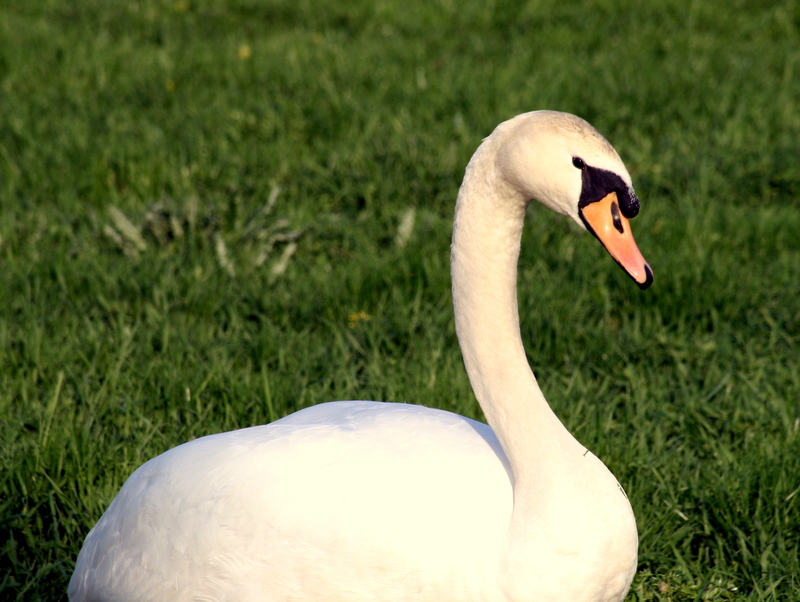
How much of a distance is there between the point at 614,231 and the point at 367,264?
7.46ft

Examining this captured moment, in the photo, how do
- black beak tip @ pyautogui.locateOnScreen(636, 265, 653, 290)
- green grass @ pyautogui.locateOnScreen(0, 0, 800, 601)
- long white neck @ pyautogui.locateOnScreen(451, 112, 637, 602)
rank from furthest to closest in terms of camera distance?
1. green grass @ pyautogui.locateOnScreen(0, 0, 800, 601)
2. long white neck @ pyautogui.locateOnScreen(451, 112, 637, 602)
3. black beak tip @ pyautogui.locateOnScreen(636, 265, 653, 290)

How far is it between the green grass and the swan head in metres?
1.11

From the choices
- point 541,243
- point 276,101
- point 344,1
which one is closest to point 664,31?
point 344,1

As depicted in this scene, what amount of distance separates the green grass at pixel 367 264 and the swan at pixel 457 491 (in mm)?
640

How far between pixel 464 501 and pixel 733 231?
291cm

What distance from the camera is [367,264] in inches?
161

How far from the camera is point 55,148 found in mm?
5230

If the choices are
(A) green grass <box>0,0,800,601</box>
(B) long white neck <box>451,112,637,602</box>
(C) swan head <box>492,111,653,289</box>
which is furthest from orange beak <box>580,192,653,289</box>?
(A) green grass <box>0,0,800,601</box>

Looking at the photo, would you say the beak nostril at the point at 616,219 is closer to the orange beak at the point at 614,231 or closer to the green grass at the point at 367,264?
the orange beak at the point at 614,231

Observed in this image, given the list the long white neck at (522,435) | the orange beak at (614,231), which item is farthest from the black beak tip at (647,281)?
the long white neck at (522,435)

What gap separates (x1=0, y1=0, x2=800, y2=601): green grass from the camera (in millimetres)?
2850

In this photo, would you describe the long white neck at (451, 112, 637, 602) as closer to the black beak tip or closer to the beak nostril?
the beak nostril

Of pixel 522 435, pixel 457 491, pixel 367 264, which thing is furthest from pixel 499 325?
pixel 367 264

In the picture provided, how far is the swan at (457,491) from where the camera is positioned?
1943 millimetres
